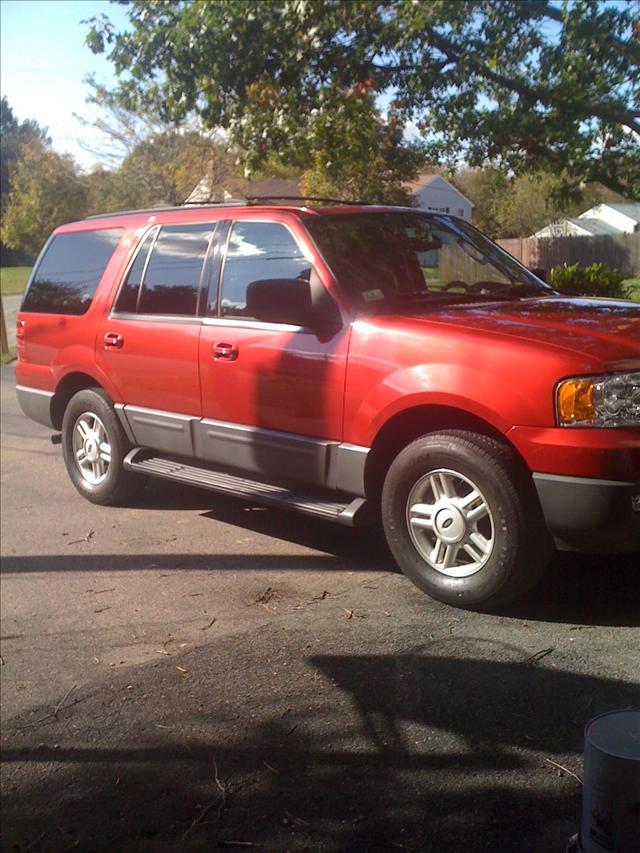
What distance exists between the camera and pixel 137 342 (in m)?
6.52

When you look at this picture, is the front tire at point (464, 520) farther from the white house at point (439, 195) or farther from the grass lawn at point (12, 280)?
the grass lawn at point (12, 280)

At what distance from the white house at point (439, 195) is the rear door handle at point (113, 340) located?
5622mm

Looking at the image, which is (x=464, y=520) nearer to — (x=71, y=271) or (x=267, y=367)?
(x=267, y=367)

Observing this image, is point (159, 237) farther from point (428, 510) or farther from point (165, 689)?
point (165, 689)

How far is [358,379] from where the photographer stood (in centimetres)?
500

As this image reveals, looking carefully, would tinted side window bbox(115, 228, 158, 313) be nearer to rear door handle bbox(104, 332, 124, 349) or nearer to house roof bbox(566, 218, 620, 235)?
rear door handle bbox(104, 332, 124, 349)

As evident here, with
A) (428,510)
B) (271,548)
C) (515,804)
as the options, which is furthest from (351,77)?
(515,804)

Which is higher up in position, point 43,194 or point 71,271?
point 43,194

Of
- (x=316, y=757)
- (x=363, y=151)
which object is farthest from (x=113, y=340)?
(x=363, y=151)

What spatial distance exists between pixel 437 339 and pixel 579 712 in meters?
1.87

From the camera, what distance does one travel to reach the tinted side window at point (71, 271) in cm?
708

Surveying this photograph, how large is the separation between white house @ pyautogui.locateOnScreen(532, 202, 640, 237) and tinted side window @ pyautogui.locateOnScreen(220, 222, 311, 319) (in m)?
3.71

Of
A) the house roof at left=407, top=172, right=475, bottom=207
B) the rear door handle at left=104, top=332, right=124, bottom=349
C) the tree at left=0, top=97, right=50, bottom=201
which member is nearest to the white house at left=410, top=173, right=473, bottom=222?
the house roof at left=407, top=172, right=475, bottom=207

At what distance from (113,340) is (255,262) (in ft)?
4.72
